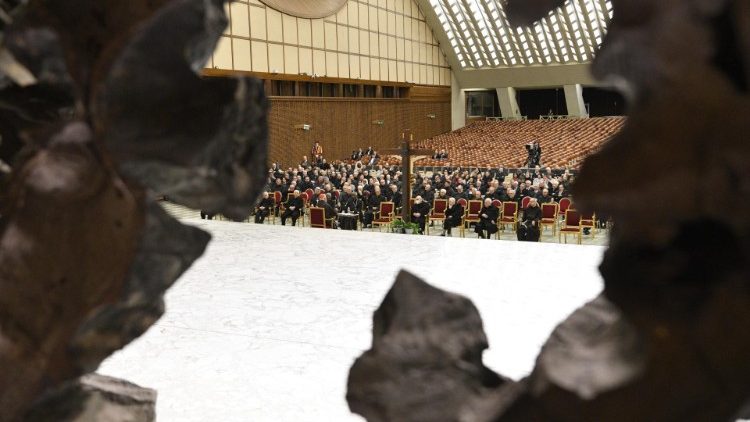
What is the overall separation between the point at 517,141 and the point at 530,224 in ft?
64.1

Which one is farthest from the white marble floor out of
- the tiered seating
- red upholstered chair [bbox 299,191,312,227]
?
the tiered seating

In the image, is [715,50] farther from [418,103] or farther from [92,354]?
[418,103]

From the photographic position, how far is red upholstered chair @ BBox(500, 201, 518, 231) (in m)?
13.0

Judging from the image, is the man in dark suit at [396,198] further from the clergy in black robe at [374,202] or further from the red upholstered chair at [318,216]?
the red upholstered chair at [318,216]

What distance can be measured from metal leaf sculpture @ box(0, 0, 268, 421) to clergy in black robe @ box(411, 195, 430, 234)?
1151 cm

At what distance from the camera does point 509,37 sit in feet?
106

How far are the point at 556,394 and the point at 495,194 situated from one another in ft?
45.4

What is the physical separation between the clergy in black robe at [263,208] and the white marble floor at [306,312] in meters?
5.23

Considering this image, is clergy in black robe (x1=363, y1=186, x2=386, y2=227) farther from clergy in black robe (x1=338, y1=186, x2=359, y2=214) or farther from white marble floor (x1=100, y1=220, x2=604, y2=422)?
white marble floor (x1=100, y1=220, x2=604, y2=422)

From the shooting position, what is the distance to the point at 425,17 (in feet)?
116

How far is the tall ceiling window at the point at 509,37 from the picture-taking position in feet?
99.7

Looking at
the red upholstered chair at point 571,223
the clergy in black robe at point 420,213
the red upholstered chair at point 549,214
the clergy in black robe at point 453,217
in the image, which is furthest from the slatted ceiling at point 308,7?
the red upholstered chair at point 571,223

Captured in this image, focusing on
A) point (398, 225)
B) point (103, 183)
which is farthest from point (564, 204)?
point (103, 183)

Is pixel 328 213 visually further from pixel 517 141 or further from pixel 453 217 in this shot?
pixel 517 141
